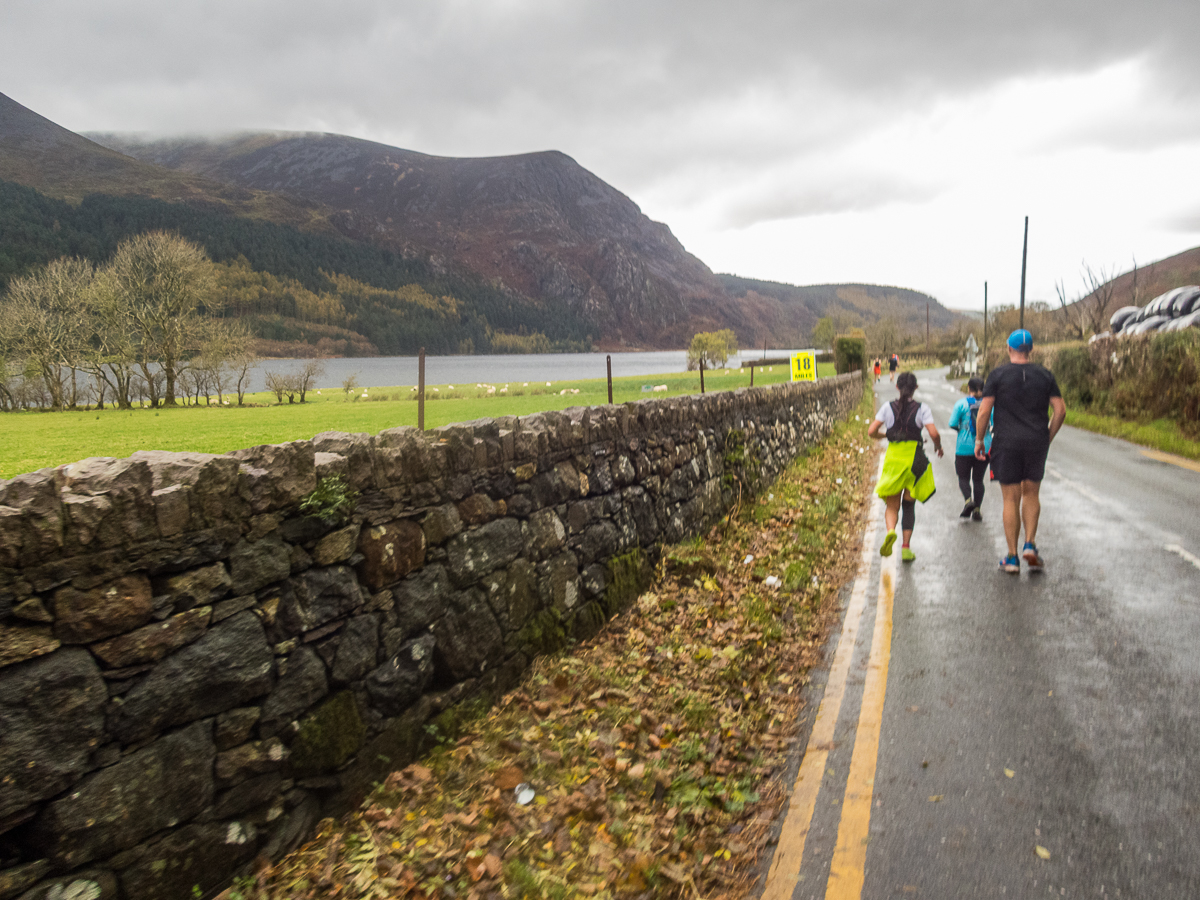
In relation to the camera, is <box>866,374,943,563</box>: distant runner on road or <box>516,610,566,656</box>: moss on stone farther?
<box>866,374,943,563</box>: distant runner on road

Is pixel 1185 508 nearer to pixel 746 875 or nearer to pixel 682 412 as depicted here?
pixel 682 412

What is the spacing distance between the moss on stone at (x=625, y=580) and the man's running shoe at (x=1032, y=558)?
3.93 m

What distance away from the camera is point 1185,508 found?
9398 mm

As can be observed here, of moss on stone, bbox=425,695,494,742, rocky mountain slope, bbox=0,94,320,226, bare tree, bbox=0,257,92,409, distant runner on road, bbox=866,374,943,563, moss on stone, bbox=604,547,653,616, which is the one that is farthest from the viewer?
rocky mountain slope, bbox=0,94,320,226

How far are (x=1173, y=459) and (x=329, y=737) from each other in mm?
16317

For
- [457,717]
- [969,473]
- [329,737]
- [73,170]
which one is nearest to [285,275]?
[73,170]

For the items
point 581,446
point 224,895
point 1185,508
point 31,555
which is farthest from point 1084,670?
point 1185,508

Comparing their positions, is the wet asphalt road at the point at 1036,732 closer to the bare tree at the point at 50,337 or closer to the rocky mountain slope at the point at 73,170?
the bare tree at the point at 50,337

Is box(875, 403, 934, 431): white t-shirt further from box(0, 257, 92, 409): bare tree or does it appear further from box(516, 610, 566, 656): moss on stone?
box(0, 257, 92, 409): bare tree

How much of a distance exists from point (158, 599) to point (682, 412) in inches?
242

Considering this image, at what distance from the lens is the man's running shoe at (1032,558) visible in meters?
7.05

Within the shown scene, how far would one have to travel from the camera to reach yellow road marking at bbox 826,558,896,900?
3.06 metres

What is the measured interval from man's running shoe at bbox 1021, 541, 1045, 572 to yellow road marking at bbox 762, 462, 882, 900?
2.16 meters

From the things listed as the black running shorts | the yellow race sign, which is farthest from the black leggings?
the yellow race sign
